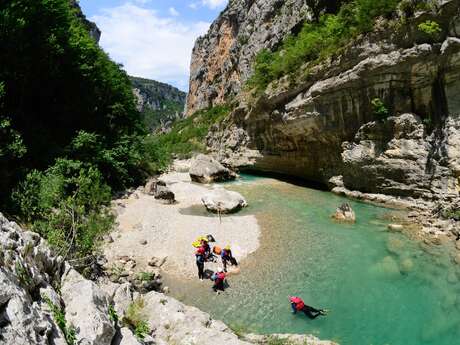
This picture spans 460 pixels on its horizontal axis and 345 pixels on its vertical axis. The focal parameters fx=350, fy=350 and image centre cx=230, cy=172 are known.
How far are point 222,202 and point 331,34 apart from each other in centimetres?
1666

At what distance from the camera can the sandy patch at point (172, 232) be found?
17.0 m

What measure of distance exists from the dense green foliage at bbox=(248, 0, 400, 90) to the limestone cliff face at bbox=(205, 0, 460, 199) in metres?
1.18

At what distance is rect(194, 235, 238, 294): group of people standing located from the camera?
14.1 m

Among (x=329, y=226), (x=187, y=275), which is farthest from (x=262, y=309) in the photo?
(x=329, y=226)

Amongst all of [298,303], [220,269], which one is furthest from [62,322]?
[220,269]

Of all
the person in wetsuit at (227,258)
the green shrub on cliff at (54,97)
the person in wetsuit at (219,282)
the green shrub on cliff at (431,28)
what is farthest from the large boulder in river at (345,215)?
the green shrub on cliff at (54,97)

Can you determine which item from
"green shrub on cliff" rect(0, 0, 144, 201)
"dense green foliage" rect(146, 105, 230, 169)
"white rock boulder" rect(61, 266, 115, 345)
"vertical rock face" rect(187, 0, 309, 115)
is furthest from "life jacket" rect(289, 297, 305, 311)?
"vertical rock face" rect(187, 0, 309, 115)

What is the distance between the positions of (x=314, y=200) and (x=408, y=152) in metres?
7.48

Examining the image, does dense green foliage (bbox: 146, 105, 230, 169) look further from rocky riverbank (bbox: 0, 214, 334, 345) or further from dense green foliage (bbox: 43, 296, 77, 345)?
dense green foliage (bbox: 43, 296, 77, 345)

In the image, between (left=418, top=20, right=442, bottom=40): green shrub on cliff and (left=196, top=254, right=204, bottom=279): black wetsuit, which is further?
(left=418, top=20, right=442, bottom=40): green shrub on cliff

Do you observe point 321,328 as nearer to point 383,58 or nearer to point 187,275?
point 187,275

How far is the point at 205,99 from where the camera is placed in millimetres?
104625

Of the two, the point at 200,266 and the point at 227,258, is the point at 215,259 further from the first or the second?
the point at 200,266

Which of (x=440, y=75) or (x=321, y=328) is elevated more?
(x=440, y=75)
